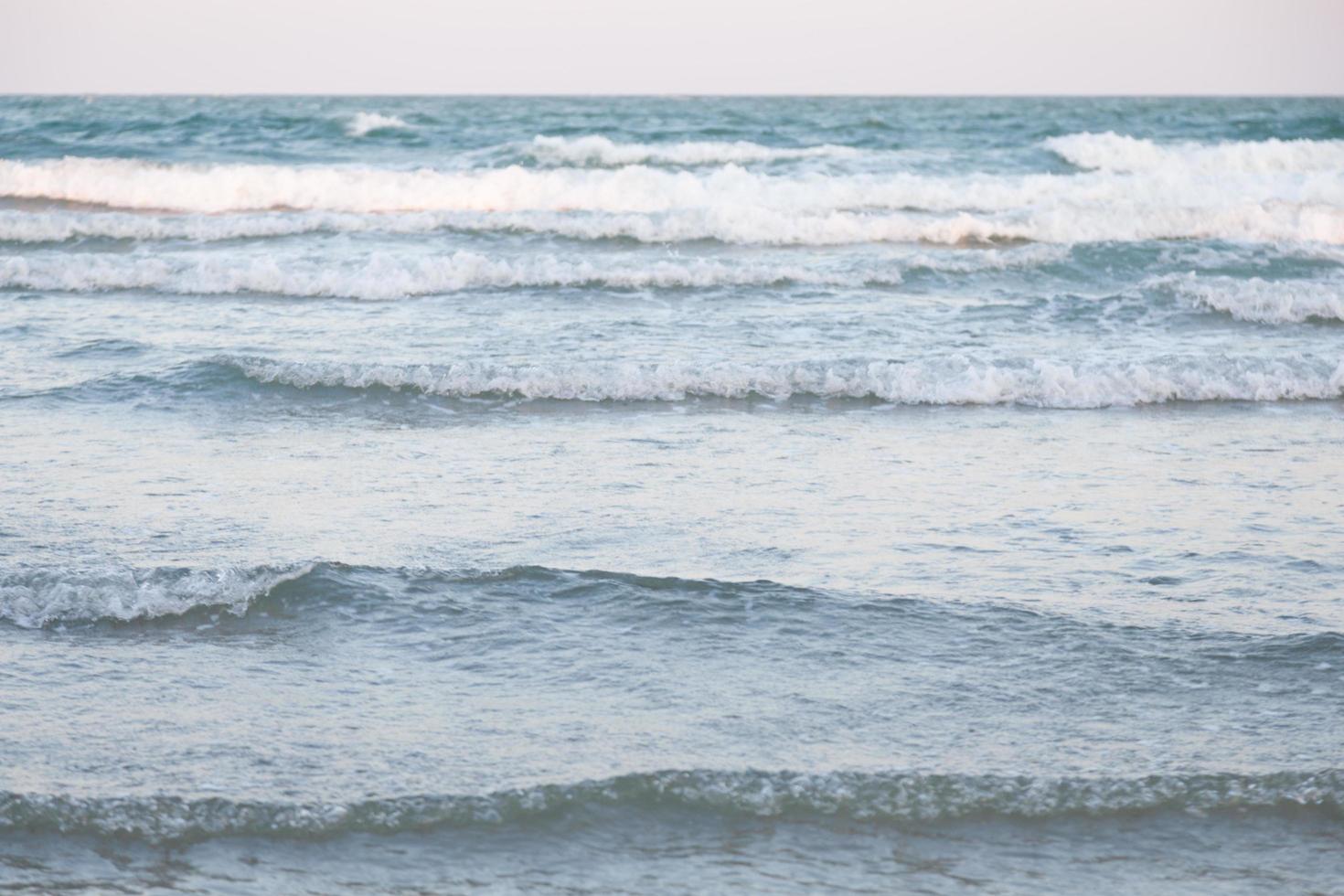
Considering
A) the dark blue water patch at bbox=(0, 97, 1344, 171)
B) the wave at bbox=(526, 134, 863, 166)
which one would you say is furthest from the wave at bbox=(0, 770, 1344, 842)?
the wave at bbox=(526, 134, 863, 166)

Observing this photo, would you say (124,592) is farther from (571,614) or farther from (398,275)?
(398,275)

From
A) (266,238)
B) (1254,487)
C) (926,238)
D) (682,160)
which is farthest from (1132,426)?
(682,160)

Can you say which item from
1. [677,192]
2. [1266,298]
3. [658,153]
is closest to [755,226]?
[677,192]

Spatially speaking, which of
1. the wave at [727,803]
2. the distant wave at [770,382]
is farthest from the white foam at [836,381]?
the wave at [727,803]

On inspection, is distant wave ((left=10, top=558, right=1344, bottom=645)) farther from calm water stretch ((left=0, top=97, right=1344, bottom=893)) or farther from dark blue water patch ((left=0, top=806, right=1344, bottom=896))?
dark blue water patch ((left=0, top=806, right=1344, bottom=896))

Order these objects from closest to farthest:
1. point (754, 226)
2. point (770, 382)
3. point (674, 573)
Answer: point (674, 573), point (770, 382), point (754, 226)

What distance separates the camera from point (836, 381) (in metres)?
7.62

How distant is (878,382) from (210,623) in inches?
176

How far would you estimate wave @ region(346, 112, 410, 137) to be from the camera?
25.7m

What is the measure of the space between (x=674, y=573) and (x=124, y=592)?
171 centimetres

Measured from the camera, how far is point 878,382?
7617 mm

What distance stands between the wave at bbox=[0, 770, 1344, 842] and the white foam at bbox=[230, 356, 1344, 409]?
4.50m

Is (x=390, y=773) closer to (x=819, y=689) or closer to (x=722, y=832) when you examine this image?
(x=722, y=832)

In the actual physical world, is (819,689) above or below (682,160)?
below
